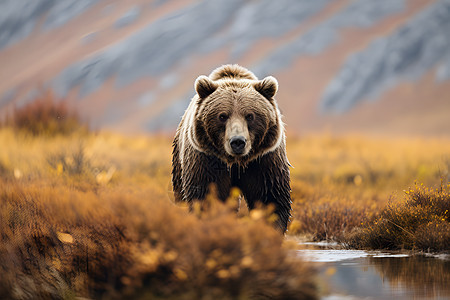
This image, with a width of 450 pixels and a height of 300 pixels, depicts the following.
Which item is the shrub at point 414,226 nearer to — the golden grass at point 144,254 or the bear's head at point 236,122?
the bear's head at point 236,122

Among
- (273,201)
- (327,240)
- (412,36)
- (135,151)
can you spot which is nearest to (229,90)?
(273,201)

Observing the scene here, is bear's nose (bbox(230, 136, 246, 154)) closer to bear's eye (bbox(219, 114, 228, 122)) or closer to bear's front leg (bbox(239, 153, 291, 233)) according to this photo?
bear's eye (bbox(219, 114, 228, 122))

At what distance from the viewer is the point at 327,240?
11.2 metres

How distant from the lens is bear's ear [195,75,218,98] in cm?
797

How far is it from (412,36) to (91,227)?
384 ft

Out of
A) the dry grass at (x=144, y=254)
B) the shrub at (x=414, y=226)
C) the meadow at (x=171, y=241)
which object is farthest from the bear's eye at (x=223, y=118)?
the shrub at (x=414, y=226)

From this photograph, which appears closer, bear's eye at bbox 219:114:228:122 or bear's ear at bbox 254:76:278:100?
bear's eye at bbox 219:114:228:122

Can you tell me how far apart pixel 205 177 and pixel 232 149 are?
2.07 feet

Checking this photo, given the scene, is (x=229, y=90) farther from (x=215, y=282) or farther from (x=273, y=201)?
(x=215, y=282)

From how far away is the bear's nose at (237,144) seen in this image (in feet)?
23.8

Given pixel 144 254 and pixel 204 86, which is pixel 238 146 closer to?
pixel 204 86

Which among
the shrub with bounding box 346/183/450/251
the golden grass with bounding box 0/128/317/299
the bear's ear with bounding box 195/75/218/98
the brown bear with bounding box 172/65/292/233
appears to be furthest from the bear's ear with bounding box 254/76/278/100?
the shrub with bounding box 346/183/450/251

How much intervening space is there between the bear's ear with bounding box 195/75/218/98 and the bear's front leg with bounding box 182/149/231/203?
0.76 m

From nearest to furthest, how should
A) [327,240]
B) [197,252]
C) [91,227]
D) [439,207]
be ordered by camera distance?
[197,252], [91,227], [439,207], [327,240]
